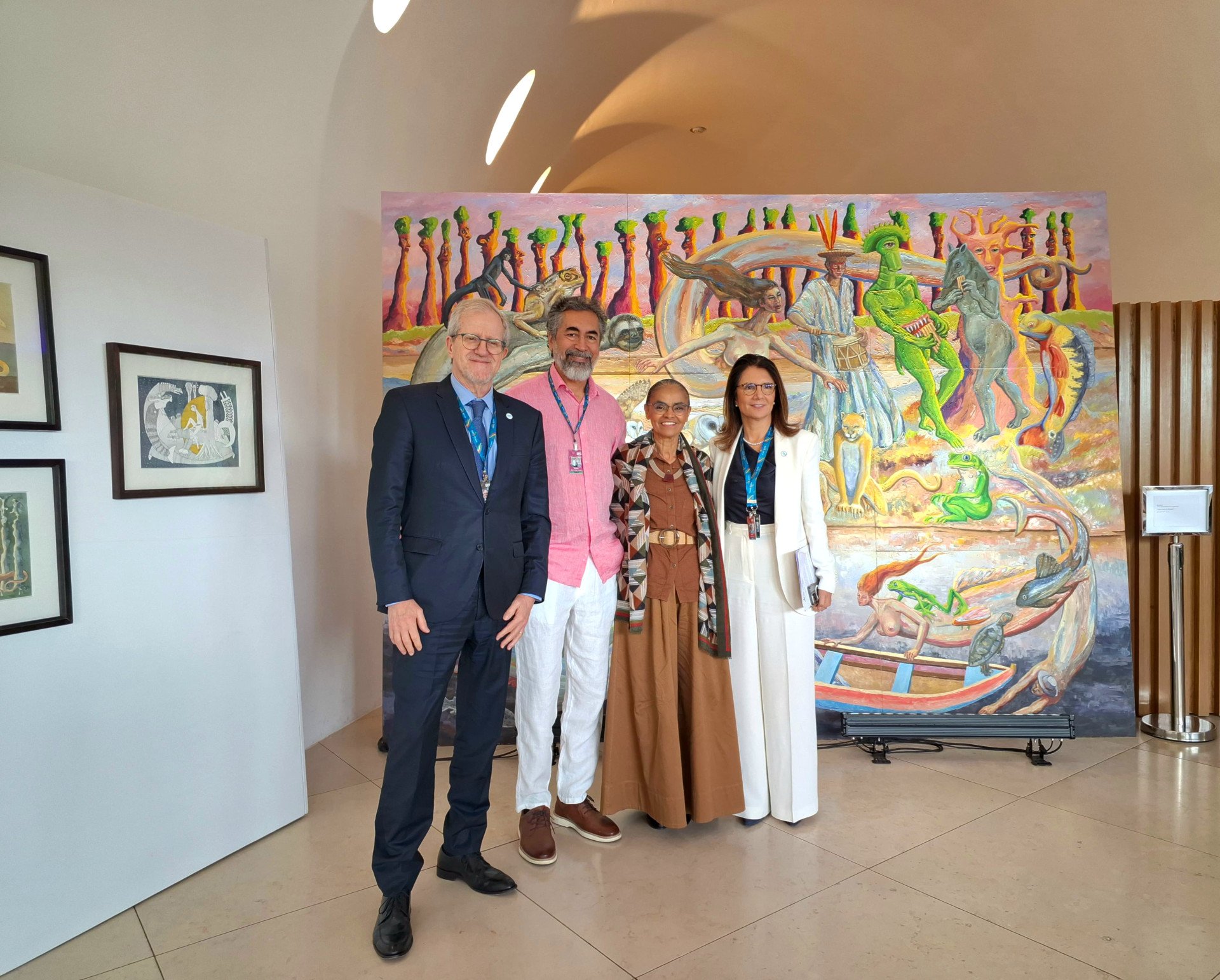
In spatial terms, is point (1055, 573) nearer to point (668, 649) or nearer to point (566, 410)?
point (668, 649)

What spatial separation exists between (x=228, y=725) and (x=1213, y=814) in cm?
415

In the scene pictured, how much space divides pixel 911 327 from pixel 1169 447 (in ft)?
6.14

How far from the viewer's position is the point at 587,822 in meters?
3.30

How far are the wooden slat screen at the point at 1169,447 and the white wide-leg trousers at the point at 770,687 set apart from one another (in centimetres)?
291

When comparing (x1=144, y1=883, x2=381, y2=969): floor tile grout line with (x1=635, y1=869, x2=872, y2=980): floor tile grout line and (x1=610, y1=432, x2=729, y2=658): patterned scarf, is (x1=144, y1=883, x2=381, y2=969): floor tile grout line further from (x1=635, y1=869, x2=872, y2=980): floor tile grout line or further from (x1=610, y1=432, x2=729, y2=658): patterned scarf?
(x1=610, y1=432, x2=729, y2=658): patterned scarf

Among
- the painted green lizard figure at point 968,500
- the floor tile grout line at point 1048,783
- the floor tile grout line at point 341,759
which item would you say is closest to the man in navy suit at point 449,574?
the floor tile grout line at point 341,759

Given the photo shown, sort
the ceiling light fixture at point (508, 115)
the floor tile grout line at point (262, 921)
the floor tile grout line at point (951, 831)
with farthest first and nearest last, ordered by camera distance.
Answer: the ceiling light fixture at point (508, 115)
the floor tile grout line at point (951, 831)
the floor tile grout line at point (262, 921)

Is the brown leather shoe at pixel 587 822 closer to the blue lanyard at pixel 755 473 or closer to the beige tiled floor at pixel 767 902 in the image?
the beige tiled floor at pixel 767 902

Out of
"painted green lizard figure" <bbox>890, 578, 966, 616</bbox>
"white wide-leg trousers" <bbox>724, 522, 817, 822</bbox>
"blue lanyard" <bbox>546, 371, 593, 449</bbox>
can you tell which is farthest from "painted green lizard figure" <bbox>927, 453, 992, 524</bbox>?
"blue lanyard" <bbox>546, 371, 593, 449</bbox>

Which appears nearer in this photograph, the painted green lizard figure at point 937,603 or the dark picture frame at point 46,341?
the dark picture frame at point 46,341

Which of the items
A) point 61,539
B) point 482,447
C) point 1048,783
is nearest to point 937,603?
point 1048,783

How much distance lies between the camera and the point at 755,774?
3.40 metres

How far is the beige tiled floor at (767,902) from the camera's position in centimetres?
244

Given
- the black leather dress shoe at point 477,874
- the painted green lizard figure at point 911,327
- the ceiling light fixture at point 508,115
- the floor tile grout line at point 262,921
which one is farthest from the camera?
the ceiling light fixture at point 508,115
